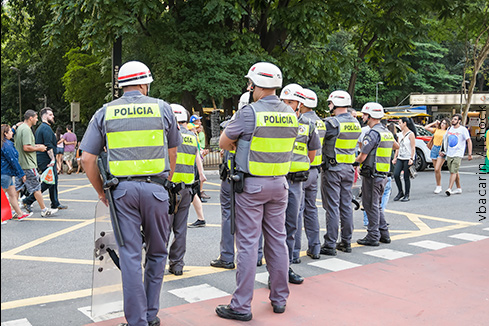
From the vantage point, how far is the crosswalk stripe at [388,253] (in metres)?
6.75

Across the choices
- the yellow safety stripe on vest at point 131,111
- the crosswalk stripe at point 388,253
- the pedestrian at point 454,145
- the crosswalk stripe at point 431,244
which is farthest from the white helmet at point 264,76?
the pedestrian at point 454,145

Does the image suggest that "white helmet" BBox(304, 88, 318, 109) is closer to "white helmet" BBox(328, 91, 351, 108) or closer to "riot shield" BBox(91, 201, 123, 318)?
"white helmet" BBox(328, 91, 351, 108)

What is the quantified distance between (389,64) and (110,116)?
671 inches

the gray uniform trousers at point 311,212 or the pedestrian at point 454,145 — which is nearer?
the gray uniform trousers at point 311,212

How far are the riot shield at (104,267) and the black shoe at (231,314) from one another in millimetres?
860

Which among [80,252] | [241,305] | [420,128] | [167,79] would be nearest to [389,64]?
[420,128]

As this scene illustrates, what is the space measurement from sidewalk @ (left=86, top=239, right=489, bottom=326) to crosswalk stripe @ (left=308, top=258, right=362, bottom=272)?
14 cm

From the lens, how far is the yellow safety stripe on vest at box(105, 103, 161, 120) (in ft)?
12.3

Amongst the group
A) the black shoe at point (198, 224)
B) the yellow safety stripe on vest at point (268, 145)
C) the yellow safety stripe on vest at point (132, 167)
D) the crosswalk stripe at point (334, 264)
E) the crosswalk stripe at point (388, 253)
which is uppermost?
the yellow safety stripe on vest at point (268, 145)

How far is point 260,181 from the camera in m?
4.43

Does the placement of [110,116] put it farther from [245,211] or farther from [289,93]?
[289,93]

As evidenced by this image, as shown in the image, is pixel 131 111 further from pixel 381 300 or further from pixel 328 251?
pixel 328 251

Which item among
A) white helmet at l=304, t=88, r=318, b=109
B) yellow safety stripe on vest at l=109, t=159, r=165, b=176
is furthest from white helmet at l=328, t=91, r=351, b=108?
yellow safety stripe on vest at l=109, t=159, r=165, b=176

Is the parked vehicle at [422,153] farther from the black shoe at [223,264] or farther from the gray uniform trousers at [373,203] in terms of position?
the black shoe at [223,264]
